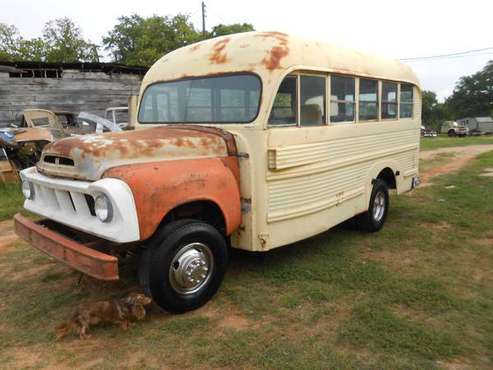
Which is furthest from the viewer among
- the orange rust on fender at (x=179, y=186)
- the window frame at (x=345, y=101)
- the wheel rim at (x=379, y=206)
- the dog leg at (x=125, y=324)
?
the wheel rim at (x=379, y=206)

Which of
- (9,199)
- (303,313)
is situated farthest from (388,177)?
(9,199)

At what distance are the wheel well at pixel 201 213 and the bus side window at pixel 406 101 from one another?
396 cm

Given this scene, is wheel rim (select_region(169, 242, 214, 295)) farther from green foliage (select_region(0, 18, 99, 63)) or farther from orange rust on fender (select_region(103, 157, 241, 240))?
green foliage (select_region(0, 18, 99, 63))

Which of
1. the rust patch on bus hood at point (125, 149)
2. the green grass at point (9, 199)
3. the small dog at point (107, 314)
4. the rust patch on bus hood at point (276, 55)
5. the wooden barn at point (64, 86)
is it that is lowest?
the small dog at point (107, 314)

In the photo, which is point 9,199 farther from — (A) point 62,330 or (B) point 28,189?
(A) point 62,330

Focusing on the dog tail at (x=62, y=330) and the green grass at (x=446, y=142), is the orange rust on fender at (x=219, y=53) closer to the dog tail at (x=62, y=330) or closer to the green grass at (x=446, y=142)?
the dog tail at (x=62, y=330)

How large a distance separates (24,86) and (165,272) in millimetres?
14190

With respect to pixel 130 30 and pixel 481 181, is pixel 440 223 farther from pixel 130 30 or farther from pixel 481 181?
pixel 130 30

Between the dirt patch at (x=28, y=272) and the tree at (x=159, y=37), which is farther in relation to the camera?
the tree at (x=159, y=37)

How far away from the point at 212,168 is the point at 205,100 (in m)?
A: 1.03

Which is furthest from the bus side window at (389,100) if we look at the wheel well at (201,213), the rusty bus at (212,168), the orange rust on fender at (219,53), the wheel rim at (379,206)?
the wheel well at (201,213)

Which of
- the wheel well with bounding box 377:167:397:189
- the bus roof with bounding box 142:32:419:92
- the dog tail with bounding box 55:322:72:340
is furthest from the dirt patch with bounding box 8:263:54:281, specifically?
the wheel well with bounding box 377:167:397:189

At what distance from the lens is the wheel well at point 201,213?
3666 mm

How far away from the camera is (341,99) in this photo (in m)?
4.96
